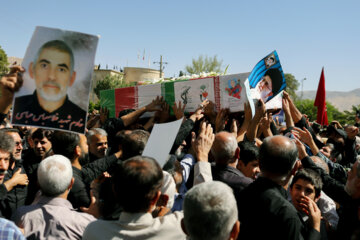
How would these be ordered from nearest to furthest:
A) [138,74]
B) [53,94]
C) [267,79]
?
[53,94] → [267,79] → [138,74]

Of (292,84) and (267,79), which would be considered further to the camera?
(292,84)

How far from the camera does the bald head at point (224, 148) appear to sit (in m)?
2.92

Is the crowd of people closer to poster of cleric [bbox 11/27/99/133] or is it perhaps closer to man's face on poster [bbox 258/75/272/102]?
poster of cleric [bbox 11/27/99/133]

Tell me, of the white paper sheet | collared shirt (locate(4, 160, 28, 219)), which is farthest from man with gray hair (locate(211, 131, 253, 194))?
collared shirt (locate(4, 160, 28, 219))

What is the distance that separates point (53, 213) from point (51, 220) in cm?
5

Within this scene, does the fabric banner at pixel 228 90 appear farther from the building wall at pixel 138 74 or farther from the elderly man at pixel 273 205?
the building wall at pixel 138 74

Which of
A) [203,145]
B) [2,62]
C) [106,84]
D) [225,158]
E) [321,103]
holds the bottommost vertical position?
[225,158]

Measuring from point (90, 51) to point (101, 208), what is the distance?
129 centimetres

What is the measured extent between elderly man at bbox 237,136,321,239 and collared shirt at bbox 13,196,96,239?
1153 millimetres

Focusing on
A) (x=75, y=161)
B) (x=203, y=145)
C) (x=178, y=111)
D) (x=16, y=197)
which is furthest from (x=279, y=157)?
(x=178, y=111)

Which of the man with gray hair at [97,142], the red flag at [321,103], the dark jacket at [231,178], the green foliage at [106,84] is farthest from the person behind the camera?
the green foliage at [106,84]

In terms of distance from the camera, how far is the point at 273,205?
2.23 m

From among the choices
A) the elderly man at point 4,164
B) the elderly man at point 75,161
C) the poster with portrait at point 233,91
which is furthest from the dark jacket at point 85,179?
the poster with portrait at point 233,91

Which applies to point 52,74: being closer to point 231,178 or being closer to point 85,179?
point 85,179
